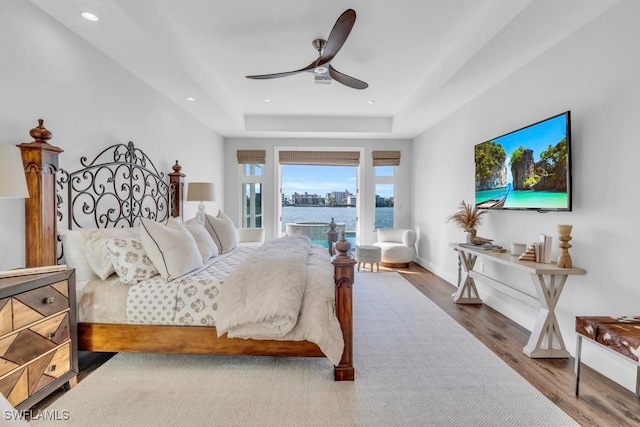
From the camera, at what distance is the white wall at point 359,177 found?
655cm

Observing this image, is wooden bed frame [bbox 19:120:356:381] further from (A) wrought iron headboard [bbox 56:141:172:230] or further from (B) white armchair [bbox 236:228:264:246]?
(B) white armchair [bbox 236:228:264:246]

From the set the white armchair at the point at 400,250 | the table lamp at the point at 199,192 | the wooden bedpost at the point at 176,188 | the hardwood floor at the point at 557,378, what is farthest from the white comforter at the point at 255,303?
the white armchair at the point at 400,250

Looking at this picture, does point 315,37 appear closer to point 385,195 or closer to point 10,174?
point 10,174

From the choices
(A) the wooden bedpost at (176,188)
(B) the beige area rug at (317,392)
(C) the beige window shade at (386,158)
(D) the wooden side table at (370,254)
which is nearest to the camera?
(B) the beige area rug at (317,392)

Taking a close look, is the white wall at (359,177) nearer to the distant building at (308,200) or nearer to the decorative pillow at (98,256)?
the distant building at (308,200)

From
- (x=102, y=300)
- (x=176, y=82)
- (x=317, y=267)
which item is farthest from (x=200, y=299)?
(x=176, y=82)

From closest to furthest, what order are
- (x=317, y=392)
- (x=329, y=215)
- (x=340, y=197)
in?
(x=317, y=392) → (x=340, y=197) → (x=329, y=215)

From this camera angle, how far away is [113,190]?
3125mm

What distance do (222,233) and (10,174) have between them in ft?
7.89

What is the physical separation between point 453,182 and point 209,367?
13.0ft

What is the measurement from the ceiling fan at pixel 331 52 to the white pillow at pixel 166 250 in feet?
5.11

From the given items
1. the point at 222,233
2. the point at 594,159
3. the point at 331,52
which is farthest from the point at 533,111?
the point at 222,233

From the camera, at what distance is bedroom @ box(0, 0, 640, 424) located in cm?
214

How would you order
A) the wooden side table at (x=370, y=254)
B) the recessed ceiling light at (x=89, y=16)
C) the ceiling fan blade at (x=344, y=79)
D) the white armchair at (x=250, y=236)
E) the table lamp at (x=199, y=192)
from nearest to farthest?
1. the recessed ceiling light at (x=89, y=16)
2. the ceiling fan blade at (x=344, y=79)
3. the table lamp at (x=199, y=192)
4. the wooden side table at (x=370, y=254)
5. the white armchair at (x=250, y=236)
